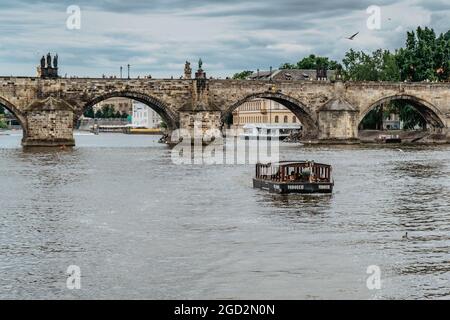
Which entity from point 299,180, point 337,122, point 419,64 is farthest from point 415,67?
point 299,180

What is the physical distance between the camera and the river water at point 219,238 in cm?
2183

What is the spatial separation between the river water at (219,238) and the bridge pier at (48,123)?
34201 millimetres

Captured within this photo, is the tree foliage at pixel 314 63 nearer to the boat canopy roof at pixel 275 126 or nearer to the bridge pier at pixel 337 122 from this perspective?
the boat canopy roof at pixel 275 126

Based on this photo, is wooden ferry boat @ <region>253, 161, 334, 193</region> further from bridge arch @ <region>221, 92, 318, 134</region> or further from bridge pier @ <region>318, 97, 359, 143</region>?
bridge pier @ <region>318, 97, 359, 143</region>

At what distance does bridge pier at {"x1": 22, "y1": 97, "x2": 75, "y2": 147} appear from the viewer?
83938 millimetres

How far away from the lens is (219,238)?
92.6 feet

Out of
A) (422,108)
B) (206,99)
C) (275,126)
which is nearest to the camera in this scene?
(206,99)

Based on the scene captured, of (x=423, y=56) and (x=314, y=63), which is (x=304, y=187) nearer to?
(x=423, y=56)

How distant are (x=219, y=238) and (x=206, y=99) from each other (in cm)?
6334

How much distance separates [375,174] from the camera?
173 ft

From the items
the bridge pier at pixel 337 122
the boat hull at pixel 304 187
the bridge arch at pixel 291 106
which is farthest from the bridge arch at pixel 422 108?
the boat hull at pixel 304 187
